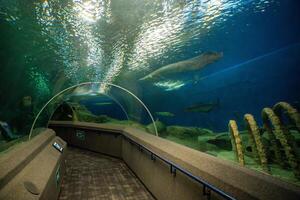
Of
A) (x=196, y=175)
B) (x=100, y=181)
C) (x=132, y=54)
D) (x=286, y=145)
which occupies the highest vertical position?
(x=132, y=54)

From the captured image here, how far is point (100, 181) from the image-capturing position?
6.84 m

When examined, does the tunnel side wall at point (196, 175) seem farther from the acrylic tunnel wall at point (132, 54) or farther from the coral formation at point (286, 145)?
the acrylic tunnel wall at point (132, 54)

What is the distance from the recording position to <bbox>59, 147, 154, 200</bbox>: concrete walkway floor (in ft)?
18.7

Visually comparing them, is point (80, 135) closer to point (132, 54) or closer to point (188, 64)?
point (132, 54)

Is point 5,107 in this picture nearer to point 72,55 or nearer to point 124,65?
point 72,55

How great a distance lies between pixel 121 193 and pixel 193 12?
16.7 ft

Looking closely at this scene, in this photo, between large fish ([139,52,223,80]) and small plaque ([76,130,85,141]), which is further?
small plaque ([76,130,85,141])

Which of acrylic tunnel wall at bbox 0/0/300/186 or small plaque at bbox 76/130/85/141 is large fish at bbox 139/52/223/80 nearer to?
acrylic tunnel wall at bbox 0/0/300/186

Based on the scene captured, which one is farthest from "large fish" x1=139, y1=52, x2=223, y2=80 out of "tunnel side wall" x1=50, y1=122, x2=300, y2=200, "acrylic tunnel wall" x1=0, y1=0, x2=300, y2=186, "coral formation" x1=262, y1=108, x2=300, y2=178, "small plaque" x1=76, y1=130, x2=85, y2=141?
"coral formation" x1=262, y1=108, x2=300, y2=178

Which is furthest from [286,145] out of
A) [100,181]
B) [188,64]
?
[188,64]

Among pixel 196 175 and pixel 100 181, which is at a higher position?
pixel 196 175

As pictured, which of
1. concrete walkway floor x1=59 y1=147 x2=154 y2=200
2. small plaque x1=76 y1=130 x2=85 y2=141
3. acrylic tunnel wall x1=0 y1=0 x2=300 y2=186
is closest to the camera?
acrylic tunnel wall x1=0 y1=0 x2=300 y2=186

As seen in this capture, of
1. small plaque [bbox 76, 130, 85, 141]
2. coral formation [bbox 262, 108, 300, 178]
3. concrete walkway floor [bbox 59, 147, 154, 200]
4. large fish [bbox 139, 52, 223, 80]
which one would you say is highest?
large fish [bbox 139, 52, 223, 80]

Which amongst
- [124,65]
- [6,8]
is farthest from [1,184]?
[124,65]
